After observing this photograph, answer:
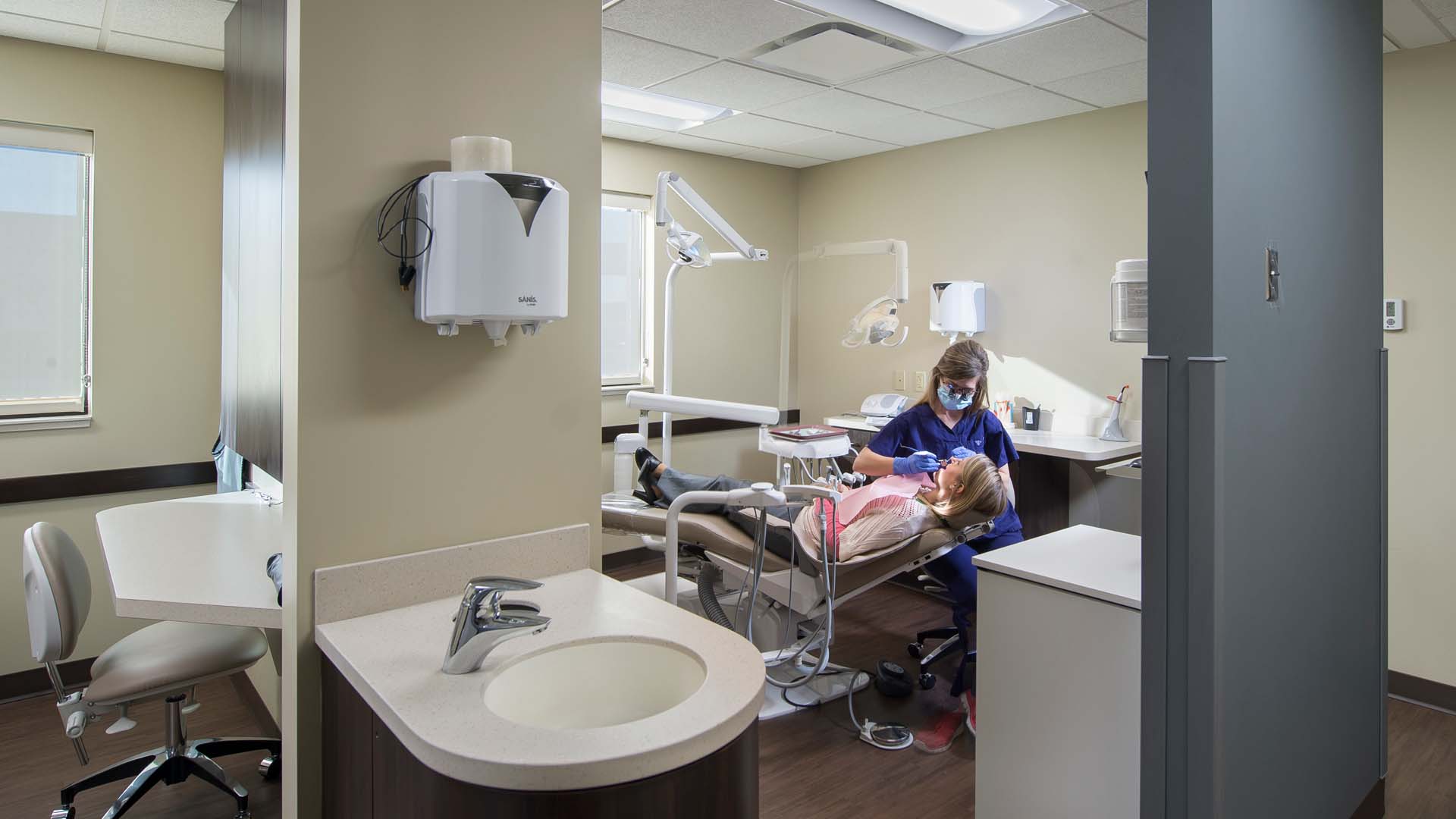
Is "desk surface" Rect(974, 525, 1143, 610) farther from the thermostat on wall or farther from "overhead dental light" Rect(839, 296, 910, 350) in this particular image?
the thermostat on wall

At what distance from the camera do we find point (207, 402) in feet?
10.8

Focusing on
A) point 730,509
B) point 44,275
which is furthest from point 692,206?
point 44,275

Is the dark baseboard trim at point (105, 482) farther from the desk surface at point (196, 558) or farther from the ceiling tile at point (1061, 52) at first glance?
the ceiling tile at point (1061, 52)

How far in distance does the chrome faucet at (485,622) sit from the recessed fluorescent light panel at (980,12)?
7.26 feet

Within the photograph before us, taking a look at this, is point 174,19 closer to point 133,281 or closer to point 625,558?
point 133,281

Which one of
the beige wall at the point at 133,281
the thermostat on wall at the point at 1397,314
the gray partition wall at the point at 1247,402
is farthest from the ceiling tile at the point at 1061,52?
the beige wall at the point at 133,281

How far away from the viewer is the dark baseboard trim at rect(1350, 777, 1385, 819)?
7.14ft

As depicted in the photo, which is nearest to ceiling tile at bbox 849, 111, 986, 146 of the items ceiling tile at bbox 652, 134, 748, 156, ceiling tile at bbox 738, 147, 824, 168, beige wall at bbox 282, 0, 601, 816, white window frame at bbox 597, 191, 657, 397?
ceiling tile at bbox 738, 147, 824, 168

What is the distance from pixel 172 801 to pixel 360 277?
1840 millimetres

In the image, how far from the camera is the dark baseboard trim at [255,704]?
272 cm

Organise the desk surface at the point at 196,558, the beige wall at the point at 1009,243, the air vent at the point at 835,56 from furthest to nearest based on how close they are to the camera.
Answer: the beige wall at the point at 1009,243 → the air vent at the point at 835,56 → the desk surface at the point at 196,558

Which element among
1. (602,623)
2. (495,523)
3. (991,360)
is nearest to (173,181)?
(495,523)

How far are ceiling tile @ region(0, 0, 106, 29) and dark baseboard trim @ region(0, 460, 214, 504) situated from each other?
1.51 meters

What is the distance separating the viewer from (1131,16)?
2641 millimetres
